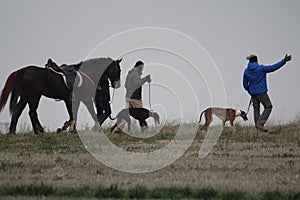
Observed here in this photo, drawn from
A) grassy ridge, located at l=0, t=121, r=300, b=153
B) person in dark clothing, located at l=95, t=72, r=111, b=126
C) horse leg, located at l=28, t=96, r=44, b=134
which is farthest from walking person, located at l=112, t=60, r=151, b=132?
horse leg, located at l=28, t=96, r=44, b=134

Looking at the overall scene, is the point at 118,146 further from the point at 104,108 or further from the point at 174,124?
the point at 174,124

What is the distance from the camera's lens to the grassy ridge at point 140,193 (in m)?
8.14

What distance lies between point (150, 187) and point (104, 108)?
11173mm

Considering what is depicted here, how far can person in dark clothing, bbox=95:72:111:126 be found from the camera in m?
19.8

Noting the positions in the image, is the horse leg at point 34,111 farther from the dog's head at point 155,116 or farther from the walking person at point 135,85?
the dog's head at point 155,116

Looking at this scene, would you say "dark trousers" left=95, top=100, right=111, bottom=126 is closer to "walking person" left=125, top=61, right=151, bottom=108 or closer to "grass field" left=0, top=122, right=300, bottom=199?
"walking person" left=125, top=61, right=151, bottom=108

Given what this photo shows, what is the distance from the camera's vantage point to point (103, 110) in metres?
20.0

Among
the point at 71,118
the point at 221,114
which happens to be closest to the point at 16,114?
the point at 71,118

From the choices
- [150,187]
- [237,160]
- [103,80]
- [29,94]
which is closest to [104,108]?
[103,80]

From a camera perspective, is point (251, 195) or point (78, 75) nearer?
point (251, 195)

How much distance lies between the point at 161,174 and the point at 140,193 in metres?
2.04

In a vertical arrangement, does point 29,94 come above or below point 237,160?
above

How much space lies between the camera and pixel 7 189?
343 inches

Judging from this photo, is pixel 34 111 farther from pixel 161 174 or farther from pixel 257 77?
pixel 161 174
